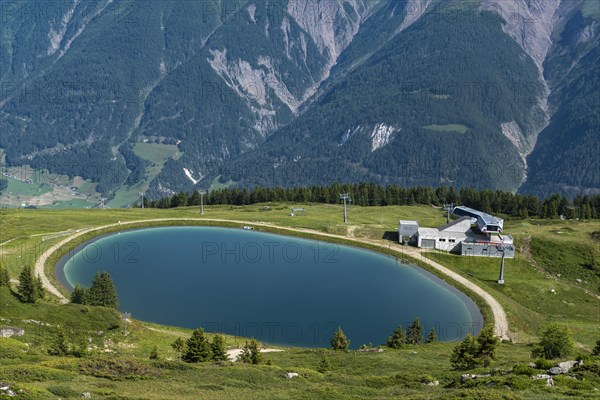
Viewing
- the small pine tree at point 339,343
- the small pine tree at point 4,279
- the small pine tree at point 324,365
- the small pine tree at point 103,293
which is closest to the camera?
the small pine tree at point 324,365

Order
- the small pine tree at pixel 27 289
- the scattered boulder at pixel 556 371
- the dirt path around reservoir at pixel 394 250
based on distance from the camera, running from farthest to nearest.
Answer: the dirt path around reservoir at pixel 394 250 → the small pine tree at pixel 27 289 → the scattered boulder at pixel 556 371

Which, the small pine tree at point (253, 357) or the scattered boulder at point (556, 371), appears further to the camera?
the small pine tree at point (253, 357)

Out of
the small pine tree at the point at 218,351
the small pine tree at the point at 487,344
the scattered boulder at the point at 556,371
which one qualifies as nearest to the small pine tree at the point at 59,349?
Answer: the small pine tree at the point at 218,351

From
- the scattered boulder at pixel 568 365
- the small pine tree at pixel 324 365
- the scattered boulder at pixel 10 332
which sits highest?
the scattered boulder at pixel 568 365

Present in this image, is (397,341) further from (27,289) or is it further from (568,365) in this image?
(27,289)

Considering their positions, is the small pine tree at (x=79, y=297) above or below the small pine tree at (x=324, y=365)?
above

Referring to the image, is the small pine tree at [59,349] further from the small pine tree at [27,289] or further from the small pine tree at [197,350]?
the small pine tree at [27,289]

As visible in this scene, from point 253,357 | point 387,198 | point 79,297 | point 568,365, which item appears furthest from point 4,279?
point 387,198
